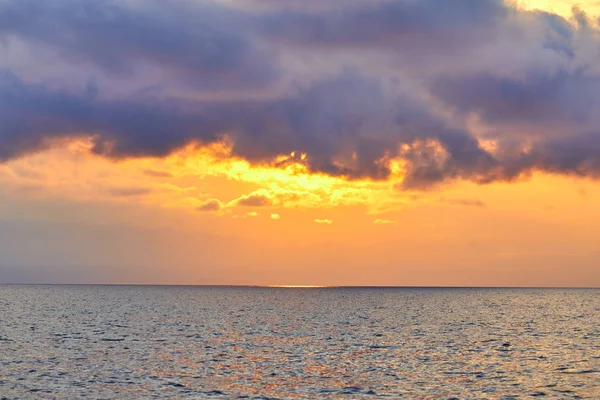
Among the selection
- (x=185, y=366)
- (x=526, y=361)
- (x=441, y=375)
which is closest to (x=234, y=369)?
(x=185, y=366)

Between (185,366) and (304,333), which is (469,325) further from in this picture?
(185,366)

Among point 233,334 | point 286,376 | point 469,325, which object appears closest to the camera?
point 286,376

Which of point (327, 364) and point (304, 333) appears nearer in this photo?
point (327, 364)

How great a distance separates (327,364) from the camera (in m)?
67.3

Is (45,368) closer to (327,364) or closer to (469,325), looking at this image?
(327,364)

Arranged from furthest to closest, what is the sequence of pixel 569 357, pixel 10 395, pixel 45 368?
pixel 569 357
pixel 45 368
pixel 10 395

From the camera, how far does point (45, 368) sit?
6319 cm

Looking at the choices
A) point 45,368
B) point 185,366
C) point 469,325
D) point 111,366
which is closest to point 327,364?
point 185,366

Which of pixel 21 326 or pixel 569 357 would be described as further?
pixel 21 326

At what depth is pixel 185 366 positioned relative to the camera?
2574 inches

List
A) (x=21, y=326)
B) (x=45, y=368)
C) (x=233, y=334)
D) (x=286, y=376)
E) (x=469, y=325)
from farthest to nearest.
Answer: (x=469, y=325) → (x=21, y=326) → (x=233, y=334) → (x=45, y=368) → (x=286, y=376)

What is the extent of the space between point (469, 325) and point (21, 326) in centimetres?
8131

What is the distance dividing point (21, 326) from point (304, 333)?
4965cm

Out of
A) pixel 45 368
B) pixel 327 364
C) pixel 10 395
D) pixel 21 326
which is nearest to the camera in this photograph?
pixel 10 395
